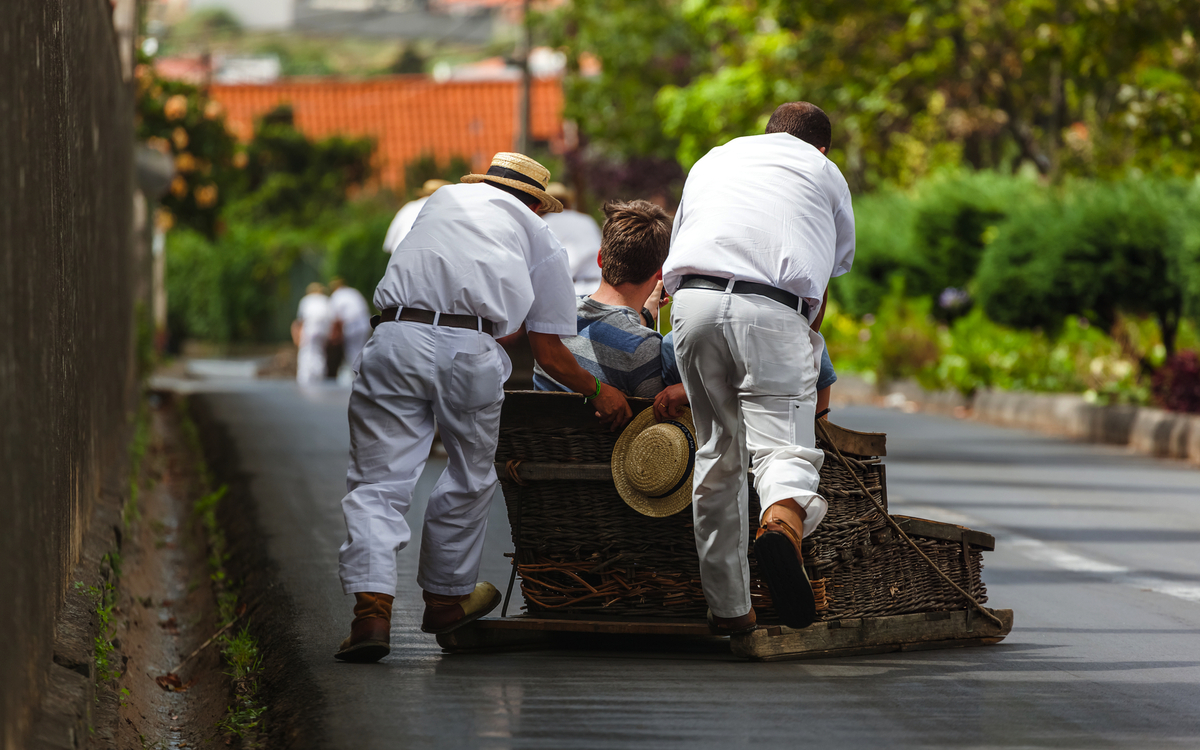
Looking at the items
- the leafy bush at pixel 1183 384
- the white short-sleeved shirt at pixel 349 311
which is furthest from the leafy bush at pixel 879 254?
the leafy bush at pixel 1183 384

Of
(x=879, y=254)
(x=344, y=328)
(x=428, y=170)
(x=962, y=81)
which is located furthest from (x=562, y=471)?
(x=428, y=170)

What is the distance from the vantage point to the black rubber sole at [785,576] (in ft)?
16.9

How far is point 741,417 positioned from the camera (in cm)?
544

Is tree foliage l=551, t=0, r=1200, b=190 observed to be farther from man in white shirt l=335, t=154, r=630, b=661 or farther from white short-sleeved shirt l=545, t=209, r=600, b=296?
man in white shirt l=335, t=154, r=630, b=661

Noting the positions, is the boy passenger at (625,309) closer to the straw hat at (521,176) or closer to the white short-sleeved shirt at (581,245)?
the straw hat at (521,176)

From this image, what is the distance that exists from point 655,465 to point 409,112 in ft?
187

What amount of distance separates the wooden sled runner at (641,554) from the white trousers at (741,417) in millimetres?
179

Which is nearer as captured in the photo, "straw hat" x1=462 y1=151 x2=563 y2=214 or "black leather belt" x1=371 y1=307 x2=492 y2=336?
"black leather belt" x1=371 y1=307 x2=492 y2=336

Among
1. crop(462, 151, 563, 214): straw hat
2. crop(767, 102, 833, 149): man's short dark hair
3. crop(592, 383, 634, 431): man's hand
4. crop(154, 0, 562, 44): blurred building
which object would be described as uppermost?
crop(154, 0, 562, 44): blurred building

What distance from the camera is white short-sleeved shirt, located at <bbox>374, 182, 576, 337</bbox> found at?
5395mm

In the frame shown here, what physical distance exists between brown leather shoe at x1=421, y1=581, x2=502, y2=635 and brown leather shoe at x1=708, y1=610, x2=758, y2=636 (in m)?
0.76

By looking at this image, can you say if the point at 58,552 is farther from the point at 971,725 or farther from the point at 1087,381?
the point at 1087,381

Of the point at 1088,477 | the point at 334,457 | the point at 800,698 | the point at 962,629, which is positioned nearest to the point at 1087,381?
the point at 1088,477

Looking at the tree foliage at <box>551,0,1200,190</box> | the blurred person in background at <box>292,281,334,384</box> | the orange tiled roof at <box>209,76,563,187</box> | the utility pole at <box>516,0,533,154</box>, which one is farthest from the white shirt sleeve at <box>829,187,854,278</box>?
the orange tiled roof at <box>209,76,563,187</box>
